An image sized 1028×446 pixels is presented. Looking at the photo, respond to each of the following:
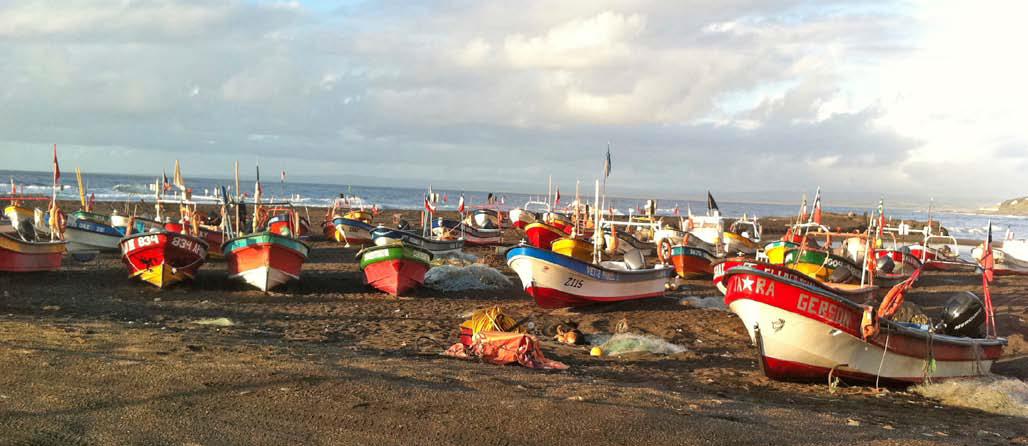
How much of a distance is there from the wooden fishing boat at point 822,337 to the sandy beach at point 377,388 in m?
0.35

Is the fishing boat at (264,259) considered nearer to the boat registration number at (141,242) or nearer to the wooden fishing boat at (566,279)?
the boat registration number at (141,242)

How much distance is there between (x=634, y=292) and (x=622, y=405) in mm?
10996

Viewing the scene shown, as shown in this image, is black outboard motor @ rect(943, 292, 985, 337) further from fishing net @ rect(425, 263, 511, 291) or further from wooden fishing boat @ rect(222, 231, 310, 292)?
wooden fishing boat @ rect(222, 231, 310, 292)

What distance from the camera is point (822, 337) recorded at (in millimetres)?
11641

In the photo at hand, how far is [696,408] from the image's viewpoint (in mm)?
8953

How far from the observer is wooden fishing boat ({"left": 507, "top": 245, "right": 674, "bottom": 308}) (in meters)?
17.8

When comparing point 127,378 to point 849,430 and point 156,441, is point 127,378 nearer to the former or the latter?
point 156,441

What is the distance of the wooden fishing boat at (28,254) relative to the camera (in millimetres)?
19344

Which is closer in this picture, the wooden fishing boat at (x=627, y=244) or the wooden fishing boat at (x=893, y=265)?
the wooden fishing boat at (x=893, y=265)

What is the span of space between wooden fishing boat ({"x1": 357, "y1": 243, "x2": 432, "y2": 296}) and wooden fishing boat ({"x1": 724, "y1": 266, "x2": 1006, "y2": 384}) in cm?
935

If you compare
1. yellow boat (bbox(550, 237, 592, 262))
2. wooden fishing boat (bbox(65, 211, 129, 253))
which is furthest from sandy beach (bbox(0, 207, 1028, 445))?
wooden fishing boat (bbox(65, 211, 129, 253))

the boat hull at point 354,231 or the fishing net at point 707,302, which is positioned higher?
the boat hull at point 354,231

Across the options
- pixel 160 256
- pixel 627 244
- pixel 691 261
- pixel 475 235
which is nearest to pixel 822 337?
pixel 691 261

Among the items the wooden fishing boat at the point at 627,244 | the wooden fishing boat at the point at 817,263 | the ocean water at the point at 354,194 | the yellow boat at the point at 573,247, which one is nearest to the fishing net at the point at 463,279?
the yellow boat at the point at 573,247
